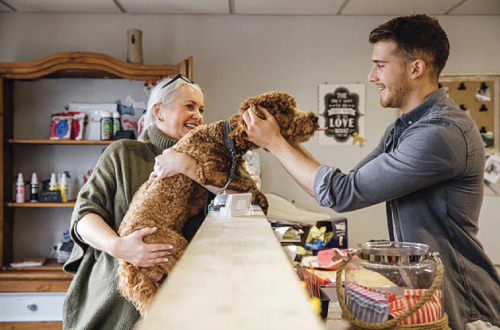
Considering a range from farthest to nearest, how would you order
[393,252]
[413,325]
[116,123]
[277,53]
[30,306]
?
[277,53] → [116,123] → [30,306] → [393,252] → [413,325]

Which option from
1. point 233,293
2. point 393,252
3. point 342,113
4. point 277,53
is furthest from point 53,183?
point 233,293

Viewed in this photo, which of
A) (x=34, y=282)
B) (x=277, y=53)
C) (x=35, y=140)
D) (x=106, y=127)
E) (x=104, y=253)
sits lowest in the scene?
(x=34, y=282)

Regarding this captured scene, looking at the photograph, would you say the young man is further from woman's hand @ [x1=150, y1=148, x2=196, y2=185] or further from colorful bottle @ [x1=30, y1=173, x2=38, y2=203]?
colorful bottle @ [x1=30, y1=173, x2=38, y2=203]

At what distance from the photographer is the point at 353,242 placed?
12.1ft

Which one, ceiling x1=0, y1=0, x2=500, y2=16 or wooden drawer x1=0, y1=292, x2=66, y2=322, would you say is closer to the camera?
wooden drawer x1=0, y1=292, x2=66, y2=322

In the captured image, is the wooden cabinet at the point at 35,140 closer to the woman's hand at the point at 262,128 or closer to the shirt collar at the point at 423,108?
the woman's hand at the point at 262,128

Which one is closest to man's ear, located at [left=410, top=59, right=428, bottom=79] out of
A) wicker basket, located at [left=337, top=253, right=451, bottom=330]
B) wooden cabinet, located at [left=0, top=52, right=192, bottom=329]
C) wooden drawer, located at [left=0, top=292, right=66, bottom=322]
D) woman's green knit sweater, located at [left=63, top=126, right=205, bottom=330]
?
wicker basket, located at [left=337, top=253, right=451, bottom=330]

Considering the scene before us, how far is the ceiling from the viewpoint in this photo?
131 inches

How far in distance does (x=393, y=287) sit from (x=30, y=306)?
2971 mm

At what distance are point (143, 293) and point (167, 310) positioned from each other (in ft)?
2.63

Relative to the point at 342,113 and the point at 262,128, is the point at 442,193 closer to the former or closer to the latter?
the point at 262,128

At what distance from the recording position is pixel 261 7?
3447mm

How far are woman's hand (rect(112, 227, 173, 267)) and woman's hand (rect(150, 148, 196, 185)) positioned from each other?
0.69 ft

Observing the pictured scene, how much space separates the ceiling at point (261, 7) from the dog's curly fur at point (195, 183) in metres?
2.23
